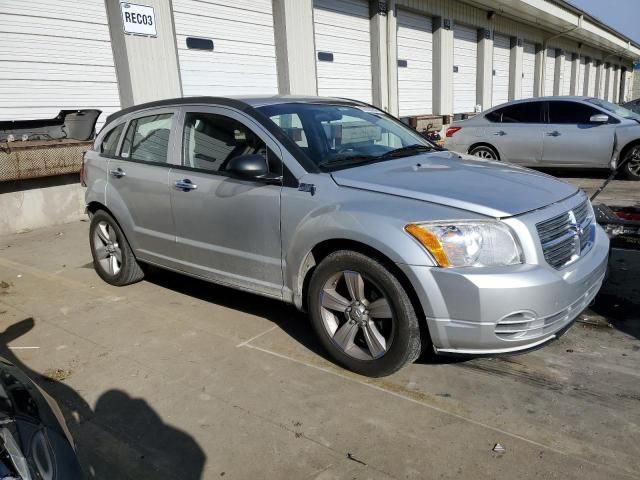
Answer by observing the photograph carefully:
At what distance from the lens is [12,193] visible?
7.66 meters

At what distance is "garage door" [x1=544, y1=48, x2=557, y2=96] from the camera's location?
26.5m

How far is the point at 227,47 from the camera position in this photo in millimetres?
10562

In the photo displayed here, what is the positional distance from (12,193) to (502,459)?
7.64 m

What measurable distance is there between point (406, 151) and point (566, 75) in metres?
30.4

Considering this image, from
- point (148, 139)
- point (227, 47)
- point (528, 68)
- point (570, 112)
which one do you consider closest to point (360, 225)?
point (148, 139)

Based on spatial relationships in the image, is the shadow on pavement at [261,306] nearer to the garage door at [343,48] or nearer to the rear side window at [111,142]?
the rear side window at [111,142]

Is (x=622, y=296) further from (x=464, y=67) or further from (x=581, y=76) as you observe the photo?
(x=581, y=76)

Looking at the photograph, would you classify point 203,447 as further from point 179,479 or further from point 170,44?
point 170,44

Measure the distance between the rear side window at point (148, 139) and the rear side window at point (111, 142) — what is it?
145mm

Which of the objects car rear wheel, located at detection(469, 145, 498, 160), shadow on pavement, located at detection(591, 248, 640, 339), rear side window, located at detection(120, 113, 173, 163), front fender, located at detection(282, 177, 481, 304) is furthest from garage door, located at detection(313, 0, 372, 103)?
front fender, located at detection(282, 177, 481, 304)

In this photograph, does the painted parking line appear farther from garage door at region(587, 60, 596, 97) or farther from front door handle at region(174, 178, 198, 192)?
garage door at region(587, 60, 596, 97)

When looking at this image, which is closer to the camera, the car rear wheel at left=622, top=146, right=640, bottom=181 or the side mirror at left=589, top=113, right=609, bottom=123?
the side mirror at left=589, top=113, right=609, bottom=123

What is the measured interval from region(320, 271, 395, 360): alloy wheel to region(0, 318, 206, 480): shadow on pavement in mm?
1056

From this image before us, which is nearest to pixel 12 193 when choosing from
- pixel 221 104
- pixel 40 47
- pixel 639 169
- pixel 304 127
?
pixel 40 47
